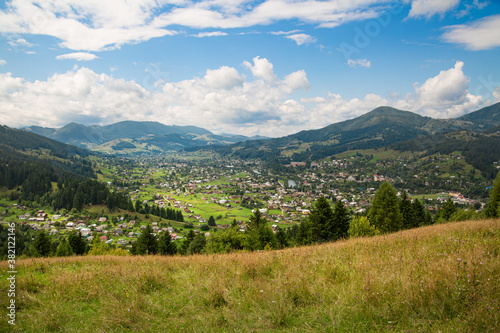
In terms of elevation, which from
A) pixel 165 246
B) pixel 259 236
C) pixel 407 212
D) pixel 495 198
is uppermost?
pixel 495 198

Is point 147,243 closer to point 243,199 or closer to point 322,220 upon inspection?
point 322,220

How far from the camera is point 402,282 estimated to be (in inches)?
157

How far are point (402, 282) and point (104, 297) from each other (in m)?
6.36

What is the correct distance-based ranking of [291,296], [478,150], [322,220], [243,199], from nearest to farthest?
[291,296] → [322,220] → [243,199] → [478,150]

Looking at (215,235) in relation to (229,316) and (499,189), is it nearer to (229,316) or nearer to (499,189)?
(229,316)

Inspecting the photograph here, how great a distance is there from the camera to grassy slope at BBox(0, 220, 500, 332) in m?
3.45

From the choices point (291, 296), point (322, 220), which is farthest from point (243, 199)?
point (291, 296)

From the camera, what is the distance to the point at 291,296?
→ 439 cm


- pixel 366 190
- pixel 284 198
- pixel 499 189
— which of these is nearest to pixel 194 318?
pixel 499 189

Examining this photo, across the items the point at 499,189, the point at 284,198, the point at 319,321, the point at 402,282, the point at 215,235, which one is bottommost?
the point at 284,198

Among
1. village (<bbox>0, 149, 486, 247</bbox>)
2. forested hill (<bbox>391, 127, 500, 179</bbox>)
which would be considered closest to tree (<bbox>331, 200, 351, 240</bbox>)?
village (<bbox>0, 149, 486, 247</bbox>)

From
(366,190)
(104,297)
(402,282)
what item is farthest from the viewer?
(366,190)

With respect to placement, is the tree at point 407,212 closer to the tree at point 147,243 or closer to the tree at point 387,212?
the tree at point 387,212

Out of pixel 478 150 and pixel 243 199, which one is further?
pixel 478 150
